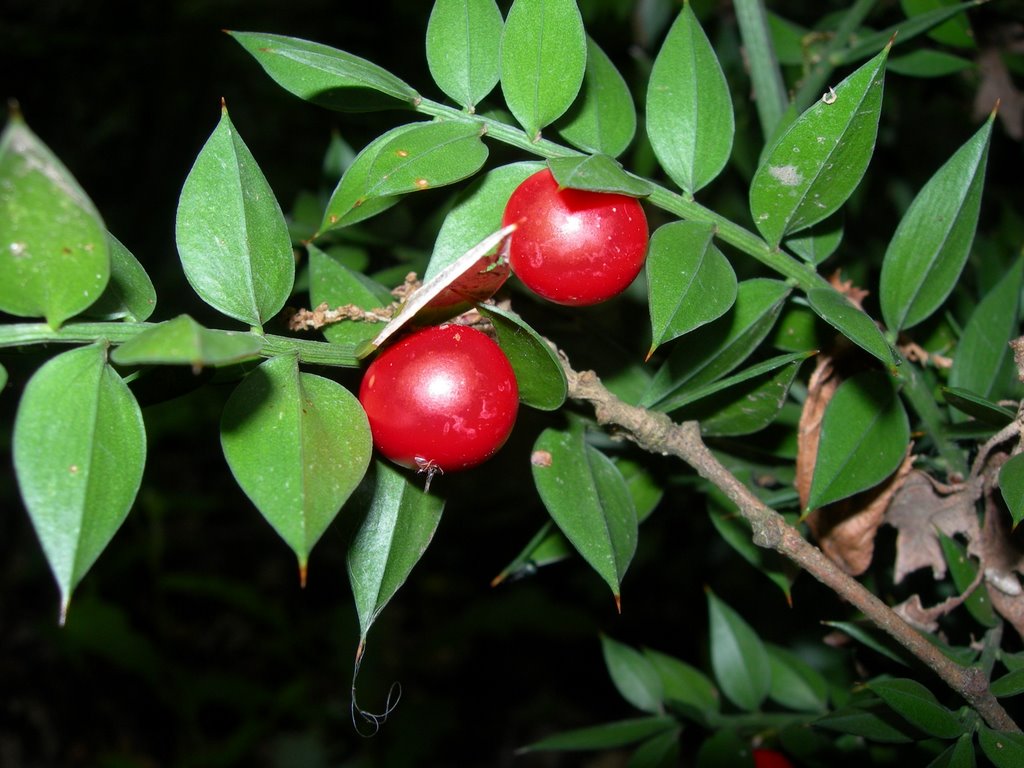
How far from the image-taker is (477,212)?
36.3 inches

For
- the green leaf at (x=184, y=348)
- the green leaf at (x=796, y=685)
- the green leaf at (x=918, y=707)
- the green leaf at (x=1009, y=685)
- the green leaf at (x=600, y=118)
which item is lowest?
the green leaf at (x=796, y=685)

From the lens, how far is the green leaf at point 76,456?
0.65m

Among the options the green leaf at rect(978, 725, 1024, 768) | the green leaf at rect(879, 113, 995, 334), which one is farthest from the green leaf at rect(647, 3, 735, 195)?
the green leaf at rect(978, 725, 1024, 768)

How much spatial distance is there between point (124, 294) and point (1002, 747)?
95 centimetres

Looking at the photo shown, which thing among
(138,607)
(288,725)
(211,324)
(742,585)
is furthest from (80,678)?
(742,585)

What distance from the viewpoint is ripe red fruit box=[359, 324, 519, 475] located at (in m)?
0.77

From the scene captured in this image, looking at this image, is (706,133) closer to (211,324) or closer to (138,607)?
(211,324)

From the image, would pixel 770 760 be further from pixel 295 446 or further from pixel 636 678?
pixel 295 446

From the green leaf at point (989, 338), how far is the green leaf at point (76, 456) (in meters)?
0.96

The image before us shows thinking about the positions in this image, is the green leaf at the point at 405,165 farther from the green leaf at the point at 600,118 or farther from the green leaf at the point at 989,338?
the green leaf at the point at 989,338

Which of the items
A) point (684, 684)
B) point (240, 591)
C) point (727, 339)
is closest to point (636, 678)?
point (684, 684)

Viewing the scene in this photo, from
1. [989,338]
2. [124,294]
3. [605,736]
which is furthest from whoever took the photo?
[605,736]

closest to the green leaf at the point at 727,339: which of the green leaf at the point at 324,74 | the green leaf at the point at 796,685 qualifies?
the green leaf at the point at 324,74

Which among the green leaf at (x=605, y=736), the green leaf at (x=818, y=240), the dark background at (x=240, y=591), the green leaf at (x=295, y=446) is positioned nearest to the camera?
the green leaf at (x=295, y=446)
